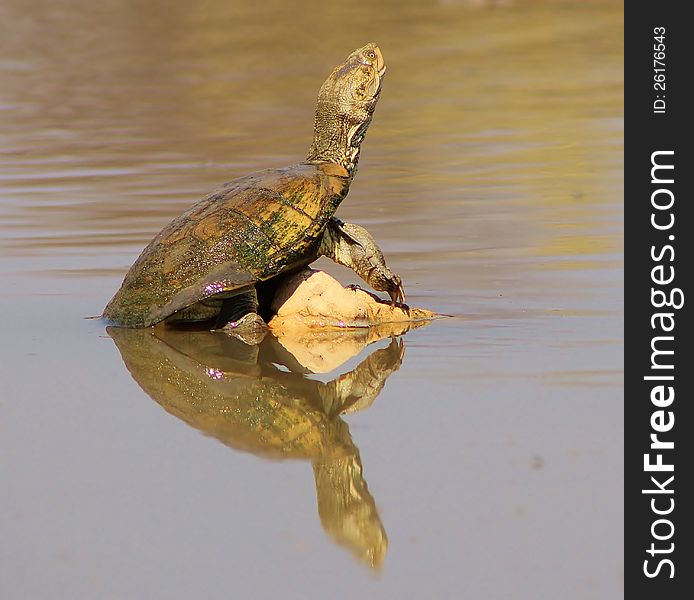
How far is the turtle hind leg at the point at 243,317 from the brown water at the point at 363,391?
8.0 inches

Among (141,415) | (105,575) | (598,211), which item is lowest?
(105,575)

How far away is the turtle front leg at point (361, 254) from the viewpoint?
23.5 ft

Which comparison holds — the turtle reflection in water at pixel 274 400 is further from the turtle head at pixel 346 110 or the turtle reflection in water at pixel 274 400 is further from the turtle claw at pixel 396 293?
the turtle head at pixel 346 110

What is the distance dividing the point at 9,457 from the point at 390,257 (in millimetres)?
4039

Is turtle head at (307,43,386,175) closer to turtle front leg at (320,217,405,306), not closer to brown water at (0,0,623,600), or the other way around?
turtle front leg at (320,217,405,306)

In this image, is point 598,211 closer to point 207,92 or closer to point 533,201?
point 533,201

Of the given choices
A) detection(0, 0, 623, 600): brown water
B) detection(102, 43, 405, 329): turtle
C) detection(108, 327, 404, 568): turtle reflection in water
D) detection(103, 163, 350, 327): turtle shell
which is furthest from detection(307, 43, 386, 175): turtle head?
detection(108, 327, 404, 568): turtle reflection in water

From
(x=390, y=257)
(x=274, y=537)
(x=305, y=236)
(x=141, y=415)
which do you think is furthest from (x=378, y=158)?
(x=274, y=537)

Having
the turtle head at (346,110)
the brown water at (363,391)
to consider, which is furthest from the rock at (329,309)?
the turtle head at (346,110)

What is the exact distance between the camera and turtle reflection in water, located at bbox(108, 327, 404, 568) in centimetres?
436

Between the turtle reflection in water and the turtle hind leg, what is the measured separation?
69mm

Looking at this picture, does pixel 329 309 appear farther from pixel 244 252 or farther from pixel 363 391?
pixel 363 391

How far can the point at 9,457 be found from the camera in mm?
4996

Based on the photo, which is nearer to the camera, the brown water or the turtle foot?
the brown water
